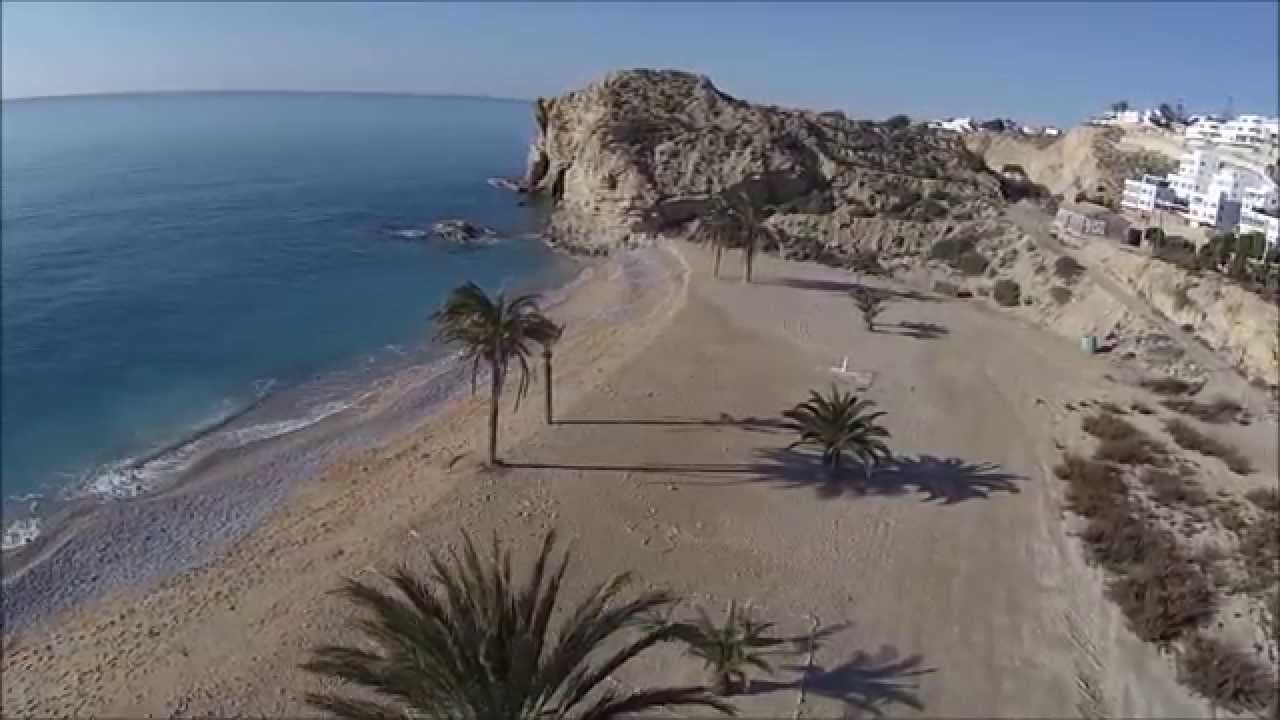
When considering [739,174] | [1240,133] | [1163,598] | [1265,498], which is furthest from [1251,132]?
[1163,598]

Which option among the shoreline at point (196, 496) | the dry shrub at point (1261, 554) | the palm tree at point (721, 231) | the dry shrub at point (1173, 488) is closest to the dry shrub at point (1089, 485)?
the dry shrub at point (1173, 488)

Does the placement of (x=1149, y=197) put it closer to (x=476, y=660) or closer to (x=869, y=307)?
(x=869, y=307)

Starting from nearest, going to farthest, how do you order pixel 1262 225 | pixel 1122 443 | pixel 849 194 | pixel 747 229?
pixel 1122 443, pixel 747 229, pixel 1262 225, pixel 849 194

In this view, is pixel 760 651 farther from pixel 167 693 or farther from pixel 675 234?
pixel 675 234

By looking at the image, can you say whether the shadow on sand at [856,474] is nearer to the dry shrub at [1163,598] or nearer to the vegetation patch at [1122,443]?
the vegetation patch at [1122,443]

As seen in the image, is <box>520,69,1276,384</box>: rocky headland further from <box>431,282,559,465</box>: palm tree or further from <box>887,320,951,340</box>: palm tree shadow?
<box>431,282,559,465</box>: palm tree

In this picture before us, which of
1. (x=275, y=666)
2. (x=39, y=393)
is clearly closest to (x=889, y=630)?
(x=275, y=666)
